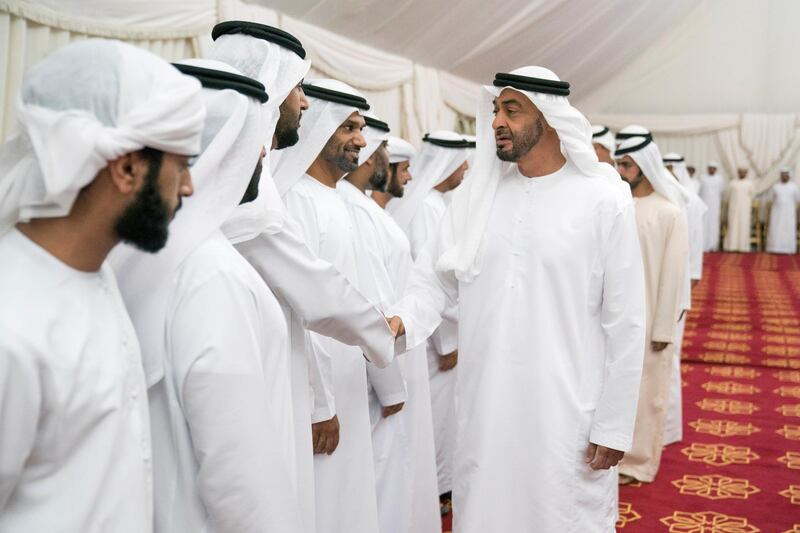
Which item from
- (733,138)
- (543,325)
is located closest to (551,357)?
(543,325)

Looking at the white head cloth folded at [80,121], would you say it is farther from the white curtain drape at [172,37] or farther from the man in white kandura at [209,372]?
the white curtain drape at [172,37]

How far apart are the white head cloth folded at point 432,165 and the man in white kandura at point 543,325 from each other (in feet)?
5.64

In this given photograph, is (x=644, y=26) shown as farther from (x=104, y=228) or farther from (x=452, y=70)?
(x=104, y=228)

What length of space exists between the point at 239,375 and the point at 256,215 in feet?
1.50

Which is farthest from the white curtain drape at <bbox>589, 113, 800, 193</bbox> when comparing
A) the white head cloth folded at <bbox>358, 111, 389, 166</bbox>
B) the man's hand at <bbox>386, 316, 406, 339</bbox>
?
the man's hand at <bbox>386, 316, 406, 339</bbox>

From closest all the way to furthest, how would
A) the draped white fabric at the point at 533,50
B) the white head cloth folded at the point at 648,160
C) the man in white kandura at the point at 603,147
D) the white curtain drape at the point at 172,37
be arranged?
the white curtain drape at the point at 172,37 → the white head cloth folded at the point at 648,160 → the draped white fabric at the point at 533,50 → the man in white kandura at the point at 603,147

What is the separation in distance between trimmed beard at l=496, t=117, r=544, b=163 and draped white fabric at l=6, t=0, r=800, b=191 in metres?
2.38

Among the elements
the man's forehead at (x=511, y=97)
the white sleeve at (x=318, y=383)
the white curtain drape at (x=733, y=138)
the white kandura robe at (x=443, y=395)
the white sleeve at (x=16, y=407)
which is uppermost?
the white curtain drape at (x=733, y=138)

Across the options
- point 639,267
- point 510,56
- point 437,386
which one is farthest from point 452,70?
point 639,267

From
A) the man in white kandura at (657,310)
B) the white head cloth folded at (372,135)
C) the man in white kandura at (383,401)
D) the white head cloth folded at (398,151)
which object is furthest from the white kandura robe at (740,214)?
the man in white kandura at (383,401)

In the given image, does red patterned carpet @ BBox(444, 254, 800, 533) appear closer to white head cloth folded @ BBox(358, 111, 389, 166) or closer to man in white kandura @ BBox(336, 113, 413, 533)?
man in white kandura @ BBox(336, 113, 413, 533)

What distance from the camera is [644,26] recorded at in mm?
14219

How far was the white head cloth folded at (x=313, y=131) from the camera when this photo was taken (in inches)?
96.2

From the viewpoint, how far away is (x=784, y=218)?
50.9 ft
